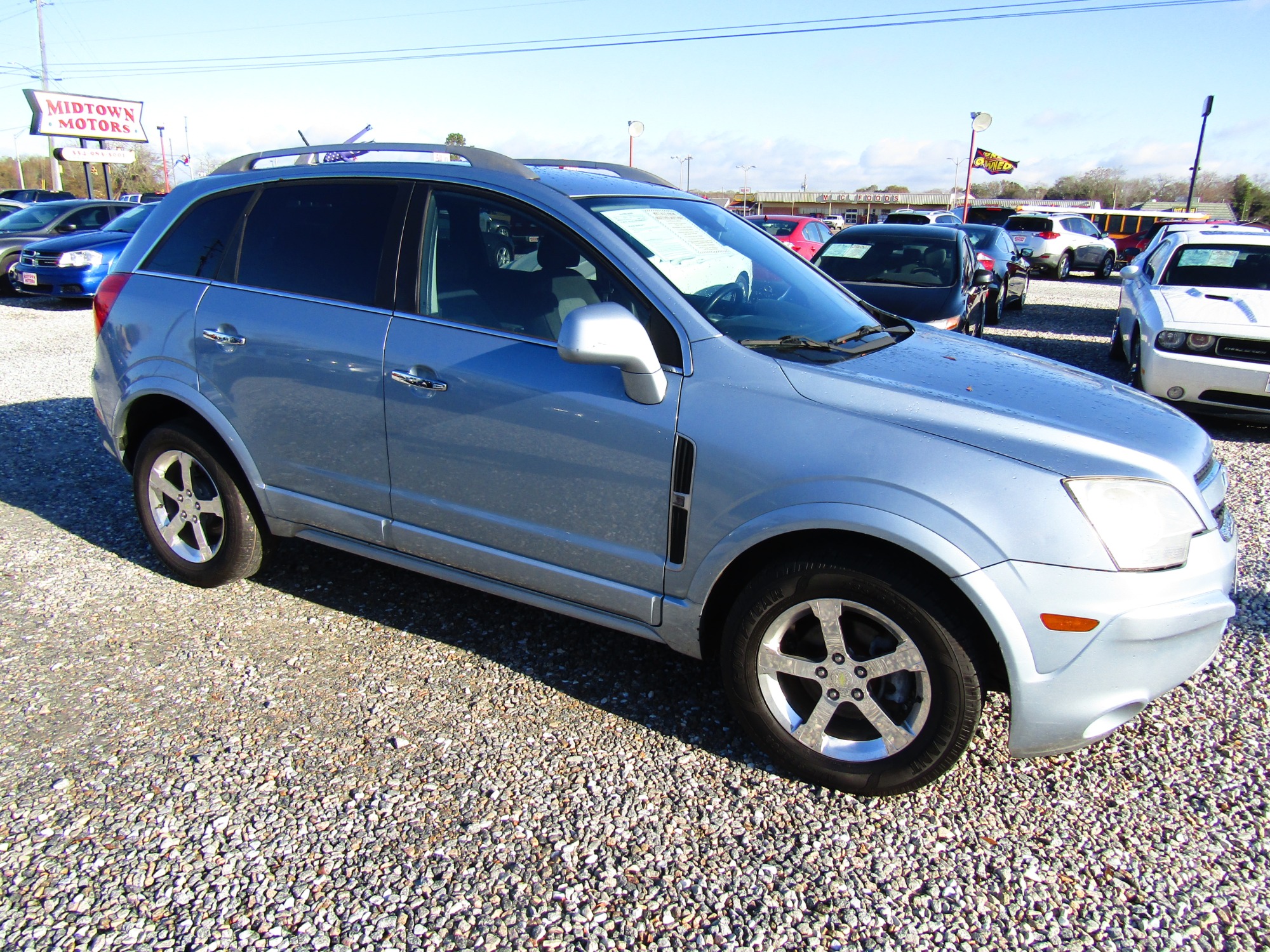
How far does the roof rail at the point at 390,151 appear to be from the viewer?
Result: 3295 mm

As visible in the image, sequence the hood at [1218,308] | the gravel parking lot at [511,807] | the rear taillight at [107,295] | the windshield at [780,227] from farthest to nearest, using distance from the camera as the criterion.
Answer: the windshield at [780,227], the hood at [1218,308], the rear taillight at [107,295], the gravel parking lot at [511,807]

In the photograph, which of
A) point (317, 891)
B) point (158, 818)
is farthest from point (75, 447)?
point (317, 891)

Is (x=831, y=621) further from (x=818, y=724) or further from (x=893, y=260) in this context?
(x=893, y=260)

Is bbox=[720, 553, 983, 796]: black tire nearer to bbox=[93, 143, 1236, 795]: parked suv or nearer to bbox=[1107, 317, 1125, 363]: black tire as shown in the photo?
bbox=[93, 143, 1236, 795]: parked suv

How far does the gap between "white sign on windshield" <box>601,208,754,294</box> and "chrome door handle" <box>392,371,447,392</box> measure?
0.84 meters

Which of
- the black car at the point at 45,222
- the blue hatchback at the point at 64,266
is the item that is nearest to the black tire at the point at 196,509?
the blue hatchback at the point at 64,266

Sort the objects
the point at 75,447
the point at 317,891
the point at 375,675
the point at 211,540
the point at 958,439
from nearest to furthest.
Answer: the point at 317,891, the point at 958,439, the point at 375,675, the point at 211,540, the point at 75,447

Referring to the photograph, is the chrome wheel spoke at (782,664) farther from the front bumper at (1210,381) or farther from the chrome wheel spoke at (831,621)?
the front bumper at (1210,381)

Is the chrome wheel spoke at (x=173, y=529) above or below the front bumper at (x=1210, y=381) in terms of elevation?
below

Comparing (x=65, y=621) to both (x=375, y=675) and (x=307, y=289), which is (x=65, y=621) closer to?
(x=375, y=675)

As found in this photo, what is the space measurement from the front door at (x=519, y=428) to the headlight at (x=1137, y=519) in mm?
1201

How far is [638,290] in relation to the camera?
2865 millimetres

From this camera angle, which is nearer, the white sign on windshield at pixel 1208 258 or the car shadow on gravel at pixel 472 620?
the car shadow on gravel at pixel 472 620

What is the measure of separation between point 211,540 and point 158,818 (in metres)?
1.73
